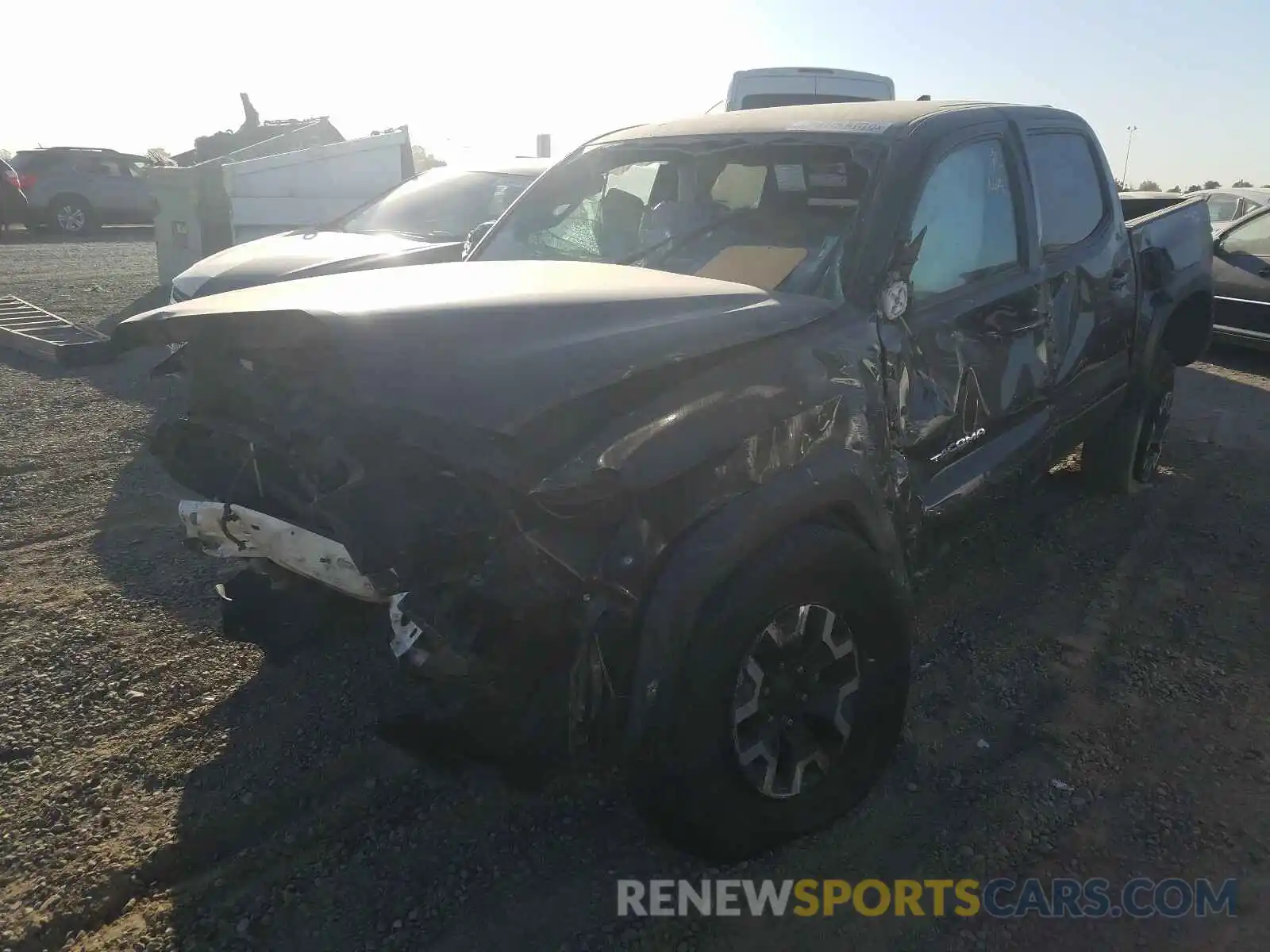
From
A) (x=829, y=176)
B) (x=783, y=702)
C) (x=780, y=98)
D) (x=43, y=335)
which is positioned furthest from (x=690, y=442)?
(x=43, y=335)

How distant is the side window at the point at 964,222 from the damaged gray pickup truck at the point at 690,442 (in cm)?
2

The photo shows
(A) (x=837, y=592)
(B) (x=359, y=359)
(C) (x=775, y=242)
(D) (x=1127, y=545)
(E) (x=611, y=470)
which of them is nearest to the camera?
(E) (x=611, y=470)

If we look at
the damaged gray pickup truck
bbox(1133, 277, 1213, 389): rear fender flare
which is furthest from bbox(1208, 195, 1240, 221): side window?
the damaged gray pickup truck

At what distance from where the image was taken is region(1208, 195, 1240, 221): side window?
13.2 m

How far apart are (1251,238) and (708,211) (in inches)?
296

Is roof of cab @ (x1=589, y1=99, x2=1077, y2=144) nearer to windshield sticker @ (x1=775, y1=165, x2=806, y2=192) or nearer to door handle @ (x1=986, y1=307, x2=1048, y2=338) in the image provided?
windshield sticker @ (x1=775, y1=165, x2=806, y2=192)

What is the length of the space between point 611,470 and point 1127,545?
3.51 meters

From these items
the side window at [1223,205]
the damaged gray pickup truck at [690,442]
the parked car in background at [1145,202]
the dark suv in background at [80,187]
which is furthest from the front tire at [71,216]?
the side window at [1223,205]

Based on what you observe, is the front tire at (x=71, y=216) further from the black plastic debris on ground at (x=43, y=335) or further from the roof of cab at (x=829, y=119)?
the roof of cab at (x=829, y=119)

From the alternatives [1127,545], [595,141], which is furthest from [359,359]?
[1127,545]

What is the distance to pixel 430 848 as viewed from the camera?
8.32 ft

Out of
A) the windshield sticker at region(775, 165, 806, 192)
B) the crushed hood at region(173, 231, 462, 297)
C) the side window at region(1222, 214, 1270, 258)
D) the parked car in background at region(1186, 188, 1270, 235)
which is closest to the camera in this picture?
the windshield sticker at region(775, 165, 806, 192)

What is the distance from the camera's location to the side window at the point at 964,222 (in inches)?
116

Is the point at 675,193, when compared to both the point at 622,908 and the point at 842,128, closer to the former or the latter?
the point at 842,128
